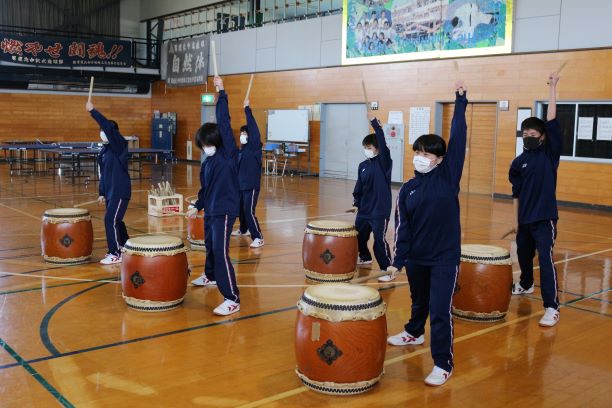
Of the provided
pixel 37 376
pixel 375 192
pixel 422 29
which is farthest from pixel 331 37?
pixel 37 376

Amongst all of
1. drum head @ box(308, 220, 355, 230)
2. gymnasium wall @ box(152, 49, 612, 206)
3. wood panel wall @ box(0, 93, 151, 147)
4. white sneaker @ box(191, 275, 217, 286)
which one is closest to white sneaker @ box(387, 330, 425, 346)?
drum head @ box(308, 220, 355, 230)

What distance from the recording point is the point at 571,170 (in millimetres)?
14227

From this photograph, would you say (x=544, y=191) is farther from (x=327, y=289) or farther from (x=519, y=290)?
(x=327, y=289)

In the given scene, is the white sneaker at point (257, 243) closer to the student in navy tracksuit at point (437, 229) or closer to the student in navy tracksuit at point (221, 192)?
the student in navy tracksuit at point (221, 192)

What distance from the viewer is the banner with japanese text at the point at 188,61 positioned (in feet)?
81.2

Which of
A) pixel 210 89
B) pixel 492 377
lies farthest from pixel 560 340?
pixel 210 89

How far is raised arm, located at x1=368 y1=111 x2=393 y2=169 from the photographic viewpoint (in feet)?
20.4

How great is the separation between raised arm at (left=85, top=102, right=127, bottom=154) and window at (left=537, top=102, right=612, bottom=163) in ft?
32.4

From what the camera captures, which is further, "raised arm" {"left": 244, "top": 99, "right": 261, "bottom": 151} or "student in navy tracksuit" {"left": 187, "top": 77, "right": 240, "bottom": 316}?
"raised arm" {"left": 244, "top": 99, "right": 261, "bottom": 151}

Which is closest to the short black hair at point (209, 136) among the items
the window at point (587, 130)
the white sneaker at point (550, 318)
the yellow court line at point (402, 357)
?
the yellow court line at point (402, 357)

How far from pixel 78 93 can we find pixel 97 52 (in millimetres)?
2561

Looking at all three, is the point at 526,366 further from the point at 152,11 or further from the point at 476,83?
the point at 152,11

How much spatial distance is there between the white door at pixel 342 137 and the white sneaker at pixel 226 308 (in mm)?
13643

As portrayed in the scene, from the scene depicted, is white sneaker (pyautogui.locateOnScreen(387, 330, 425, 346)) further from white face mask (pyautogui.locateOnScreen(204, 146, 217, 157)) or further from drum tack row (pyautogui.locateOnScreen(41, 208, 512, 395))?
white face mask (pyautogui.locateOnScreen(204, 146, 217, 157))
